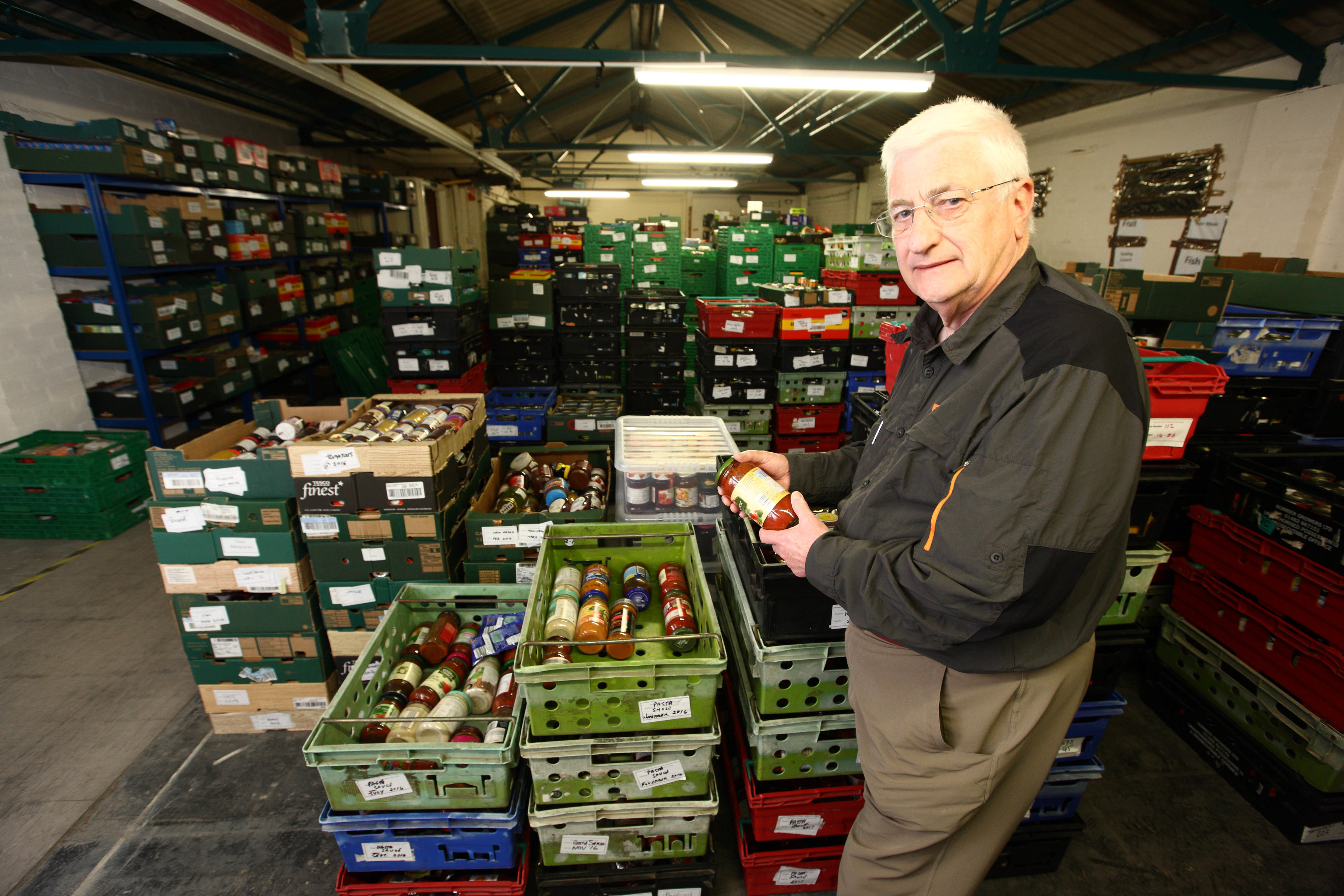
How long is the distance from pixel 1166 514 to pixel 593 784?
2.31 metres

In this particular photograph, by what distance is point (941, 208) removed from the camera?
3.92 feet

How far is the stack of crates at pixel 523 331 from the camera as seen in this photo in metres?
6.04

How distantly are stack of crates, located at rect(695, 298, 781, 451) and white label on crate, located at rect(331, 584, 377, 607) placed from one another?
320 centimetres

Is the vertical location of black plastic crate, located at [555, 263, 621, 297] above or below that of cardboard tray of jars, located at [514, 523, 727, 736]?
above

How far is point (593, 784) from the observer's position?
1791 mm

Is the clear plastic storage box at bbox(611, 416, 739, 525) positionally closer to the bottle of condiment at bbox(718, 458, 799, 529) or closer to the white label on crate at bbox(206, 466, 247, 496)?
the bottle of condiment at bbox(718, 458, 799, 529)

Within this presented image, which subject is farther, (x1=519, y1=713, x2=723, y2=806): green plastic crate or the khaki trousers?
(x1=519, y1=713, x2=723, y2=806): green plastic crate

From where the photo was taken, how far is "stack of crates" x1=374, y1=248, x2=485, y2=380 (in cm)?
498

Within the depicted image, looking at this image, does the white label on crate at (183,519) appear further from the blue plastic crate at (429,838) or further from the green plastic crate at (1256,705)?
the green plastic crate at (1256,705)

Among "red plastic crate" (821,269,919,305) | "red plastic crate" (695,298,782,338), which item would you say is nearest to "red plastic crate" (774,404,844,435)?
"red plastic crate" (695,298,782,338)

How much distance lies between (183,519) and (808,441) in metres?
4.61

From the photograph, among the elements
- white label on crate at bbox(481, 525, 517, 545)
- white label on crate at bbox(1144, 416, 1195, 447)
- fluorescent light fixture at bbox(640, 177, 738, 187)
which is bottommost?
white label on crate at bbox(481, 525, 517, 545)

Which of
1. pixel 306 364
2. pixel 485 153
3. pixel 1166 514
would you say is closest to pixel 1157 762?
pixel 1166 514

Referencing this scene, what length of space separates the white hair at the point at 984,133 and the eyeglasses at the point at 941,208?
0.01 m
